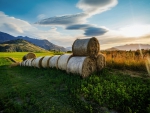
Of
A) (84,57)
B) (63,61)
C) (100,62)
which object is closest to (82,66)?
(84,57)

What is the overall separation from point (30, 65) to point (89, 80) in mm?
11498

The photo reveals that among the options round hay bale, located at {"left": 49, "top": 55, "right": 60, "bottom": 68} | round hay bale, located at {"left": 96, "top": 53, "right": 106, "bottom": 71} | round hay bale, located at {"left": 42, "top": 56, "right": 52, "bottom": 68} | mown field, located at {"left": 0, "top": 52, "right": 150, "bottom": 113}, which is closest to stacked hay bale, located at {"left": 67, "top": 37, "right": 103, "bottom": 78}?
round hay bale, located at {"left": 96, "top": 53, "right": 106, "bottom": 71}

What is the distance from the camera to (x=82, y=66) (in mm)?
10625

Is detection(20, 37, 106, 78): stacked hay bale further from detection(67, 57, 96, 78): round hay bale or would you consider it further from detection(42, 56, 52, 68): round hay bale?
detection(42, 56, 52, 68): round hay bale

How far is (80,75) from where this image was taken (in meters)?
10.7

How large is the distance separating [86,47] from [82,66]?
165 cm

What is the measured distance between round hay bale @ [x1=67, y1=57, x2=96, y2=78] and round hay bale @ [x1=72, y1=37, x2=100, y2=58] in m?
0.61

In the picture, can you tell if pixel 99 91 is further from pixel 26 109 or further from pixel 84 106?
pixel 26 109

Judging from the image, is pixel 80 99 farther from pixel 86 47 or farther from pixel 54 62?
pixel 54 62

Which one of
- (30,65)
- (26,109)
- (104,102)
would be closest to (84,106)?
(104,102)

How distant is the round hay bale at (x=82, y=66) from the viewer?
1067 cm

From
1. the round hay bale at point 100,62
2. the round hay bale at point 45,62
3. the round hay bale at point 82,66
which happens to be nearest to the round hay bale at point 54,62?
the round hay bale at point 45,62

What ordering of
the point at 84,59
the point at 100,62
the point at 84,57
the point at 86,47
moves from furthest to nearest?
the point at 100,62 < the point at 86,47 < the point at 84,57 < the point at 84,59

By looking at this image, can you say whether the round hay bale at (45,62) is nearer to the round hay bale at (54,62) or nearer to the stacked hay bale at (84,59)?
the round hay bale at (54,62)
